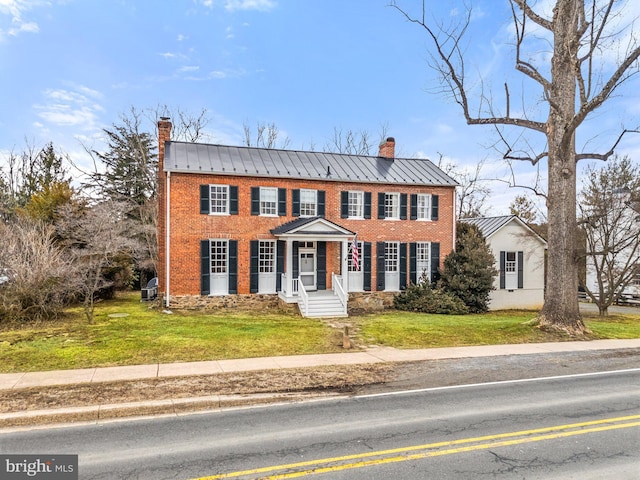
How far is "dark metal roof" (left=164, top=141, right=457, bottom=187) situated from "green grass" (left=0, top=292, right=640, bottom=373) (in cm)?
672

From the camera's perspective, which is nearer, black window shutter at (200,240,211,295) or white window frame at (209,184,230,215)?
black window shutter at (200,240,211,295)

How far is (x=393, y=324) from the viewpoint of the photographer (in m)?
16.4


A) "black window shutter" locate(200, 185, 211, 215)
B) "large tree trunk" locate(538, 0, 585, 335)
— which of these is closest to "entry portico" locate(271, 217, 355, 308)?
"black window shutter" locate(200, 185, 211, 215)

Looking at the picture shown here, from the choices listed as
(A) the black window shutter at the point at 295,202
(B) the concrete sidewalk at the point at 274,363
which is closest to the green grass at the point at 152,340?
(B) the concrete sidewalk at the point at 274,363

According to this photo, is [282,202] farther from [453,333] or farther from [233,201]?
[453,333]

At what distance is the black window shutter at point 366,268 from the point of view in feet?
71.6

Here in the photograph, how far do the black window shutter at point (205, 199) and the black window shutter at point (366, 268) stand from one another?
800 cm

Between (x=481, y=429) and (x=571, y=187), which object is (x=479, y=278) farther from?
(x=481, y=429)

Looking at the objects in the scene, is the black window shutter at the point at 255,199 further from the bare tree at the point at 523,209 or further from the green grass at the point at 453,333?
the bare tree at the point at 523,209

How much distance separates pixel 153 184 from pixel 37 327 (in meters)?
22.1

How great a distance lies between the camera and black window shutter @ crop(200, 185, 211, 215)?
1952 cm

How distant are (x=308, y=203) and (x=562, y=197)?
11077mm

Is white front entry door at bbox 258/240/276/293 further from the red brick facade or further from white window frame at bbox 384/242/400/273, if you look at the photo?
white window frame at bbox 384/242/400/273

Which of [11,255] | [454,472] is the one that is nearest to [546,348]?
[454,472]
